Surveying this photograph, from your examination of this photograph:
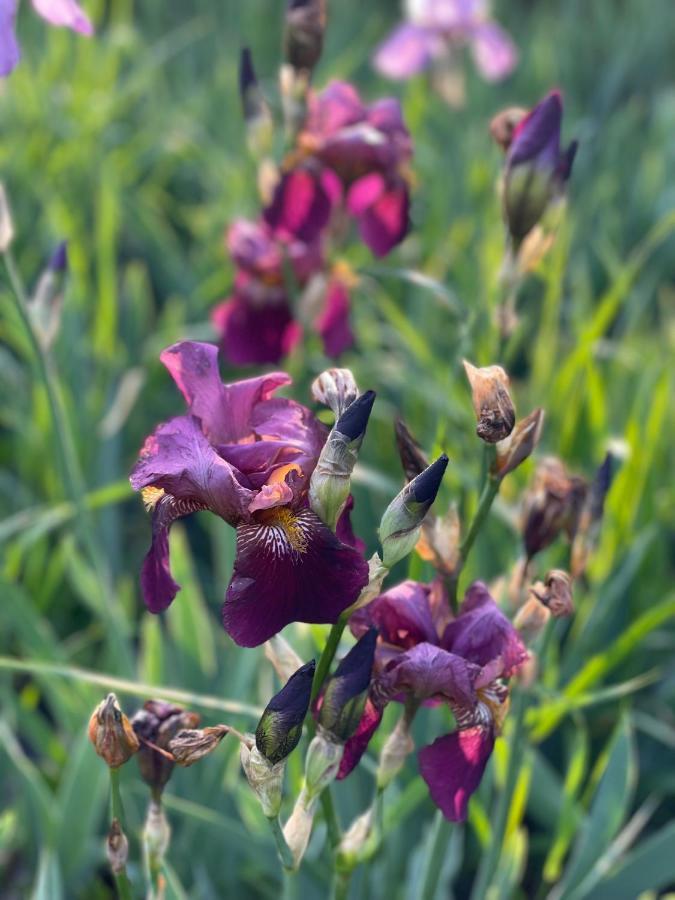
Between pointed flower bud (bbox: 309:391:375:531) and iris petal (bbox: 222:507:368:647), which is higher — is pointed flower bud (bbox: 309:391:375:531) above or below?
above

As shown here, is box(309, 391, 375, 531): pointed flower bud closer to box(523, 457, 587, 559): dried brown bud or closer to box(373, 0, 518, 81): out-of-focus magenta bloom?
box(523, 457, 587, 559): dried brown bud

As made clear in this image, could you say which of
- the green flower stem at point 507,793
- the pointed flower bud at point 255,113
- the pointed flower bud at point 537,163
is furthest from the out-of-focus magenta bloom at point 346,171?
the green flower stem at point 507,793

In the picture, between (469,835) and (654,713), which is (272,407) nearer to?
(469,835)

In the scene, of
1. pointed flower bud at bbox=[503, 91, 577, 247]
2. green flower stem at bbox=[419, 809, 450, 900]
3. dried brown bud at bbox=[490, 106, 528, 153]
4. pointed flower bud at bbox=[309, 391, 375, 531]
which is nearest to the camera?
pointed flower bud at bbox=[309, 391, 375, 531]

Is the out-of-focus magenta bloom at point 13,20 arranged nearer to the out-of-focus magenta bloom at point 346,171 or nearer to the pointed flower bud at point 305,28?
the pointed flower bud at point 305,28

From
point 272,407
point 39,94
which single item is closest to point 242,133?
point 39,94

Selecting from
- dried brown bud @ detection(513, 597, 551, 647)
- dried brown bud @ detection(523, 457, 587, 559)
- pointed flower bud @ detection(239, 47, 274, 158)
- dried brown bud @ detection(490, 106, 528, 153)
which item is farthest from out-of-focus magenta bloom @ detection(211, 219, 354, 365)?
dried brown bud @ detection(513, 597, 551, 647)

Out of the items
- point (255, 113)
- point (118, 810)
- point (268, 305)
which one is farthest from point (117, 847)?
point (268, 305)
